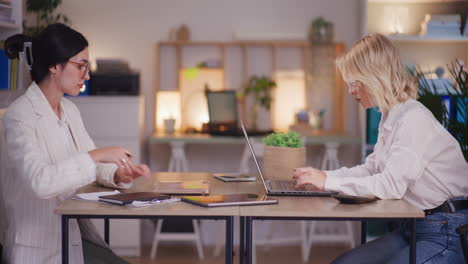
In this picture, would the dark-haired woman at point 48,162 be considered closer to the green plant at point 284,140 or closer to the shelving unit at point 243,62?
the green plant at point 284,140

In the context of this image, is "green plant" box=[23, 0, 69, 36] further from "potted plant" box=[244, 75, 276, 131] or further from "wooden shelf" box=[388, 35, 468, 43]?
"wooden shelf" box=[388, 35, 468, 43]

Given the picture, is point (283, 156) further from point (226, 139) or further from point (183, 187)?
point (226, 139)

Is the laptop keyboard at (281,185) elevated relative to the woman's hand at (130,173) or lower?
lower

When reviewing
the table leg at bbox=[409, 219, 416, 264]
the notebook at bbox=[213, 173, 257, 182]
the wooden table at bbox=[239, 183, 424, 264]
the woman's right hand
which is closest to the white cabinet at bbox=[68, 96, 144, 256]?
the notebook at bbox=[213, 173, 257, 182]

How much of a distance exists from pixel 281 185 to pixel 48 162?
947 mm

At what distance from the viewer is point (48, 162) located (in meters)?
2.43

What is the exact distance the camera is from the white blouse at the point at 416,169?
231cm

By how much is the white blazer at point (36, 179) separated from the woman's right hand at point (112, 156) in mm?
49

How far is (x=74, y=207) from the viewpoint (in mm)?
2148

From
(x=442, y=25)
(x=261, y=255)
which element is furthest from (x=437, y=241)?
(x=442, y=25)

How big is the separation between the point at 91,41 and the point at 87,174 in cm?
314

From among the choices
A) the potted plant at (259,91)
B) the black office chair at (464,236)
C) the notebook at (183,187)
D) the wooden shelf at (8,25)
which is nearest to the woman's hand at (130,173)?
the notebook at (183,187)

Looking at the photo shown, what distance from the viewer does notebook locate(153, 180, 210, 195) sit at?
8.09 ft

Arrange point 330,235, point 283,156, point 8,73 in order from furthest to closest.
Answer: point 330,235, point 8,73, point 283,156
